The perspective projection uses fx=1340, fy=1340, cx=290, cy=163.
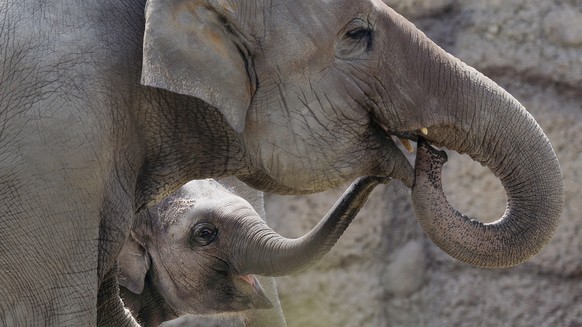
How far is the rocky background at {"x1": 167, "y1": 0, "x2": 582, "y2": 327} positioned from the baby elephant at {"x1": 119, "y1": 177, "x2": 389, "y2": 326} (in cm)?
149

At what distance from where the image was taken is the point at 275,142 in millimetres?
3861

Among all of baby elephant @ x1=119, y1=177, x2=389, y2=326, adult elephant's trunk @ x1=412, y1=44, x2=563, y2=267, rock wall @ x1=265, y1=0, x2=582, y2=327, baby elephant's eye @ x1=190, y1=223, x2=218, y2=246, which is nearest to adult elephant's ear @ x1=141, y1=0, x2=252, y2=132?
adult elephant's trunk @ x1=412, y1=44, x2=563, y2=267

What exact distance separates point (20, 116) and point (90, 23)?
1.13 feet

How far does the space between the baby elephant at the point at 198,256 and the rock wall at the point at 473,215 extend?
1.50m

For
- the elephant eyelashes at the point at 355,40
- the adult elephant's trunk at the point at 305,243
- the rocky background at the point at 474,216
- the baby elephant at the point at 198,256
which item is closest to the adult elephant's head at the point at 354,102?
the elephant eyelashes at the point at 355,40

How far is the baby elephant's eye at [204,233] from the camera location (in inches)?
220

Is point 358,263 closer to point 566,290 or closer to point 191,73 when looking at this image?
point 566,290

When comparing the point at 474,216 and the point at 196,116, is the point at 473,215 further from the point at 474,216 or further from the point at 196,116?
the point at 196,116

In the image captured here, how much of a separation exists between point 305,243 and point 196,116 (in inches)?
38.2

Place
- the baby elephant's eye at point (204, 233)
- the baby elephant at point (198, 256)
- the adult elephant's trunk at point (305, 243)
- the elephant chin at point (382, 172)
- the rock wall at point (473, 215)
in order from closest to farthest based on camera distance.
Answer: the elephant chin at point (382, 172)
the adult elephant's trunk at point (305, 243)
the baby elephant at point (198, 256)
the baby elephant's eye at point (204, 233)
the rock wall at point (473, 215)

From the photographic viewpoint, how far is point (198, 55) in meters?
3.68

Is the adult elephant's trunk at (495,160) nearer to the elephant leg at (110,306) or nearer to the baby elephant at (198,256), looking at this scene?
the elephant leg at (110,306)

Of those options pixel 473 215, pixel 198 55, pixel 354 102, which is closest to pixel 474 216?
pixel 473 215

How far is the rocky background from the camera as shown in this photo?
6746 mm
